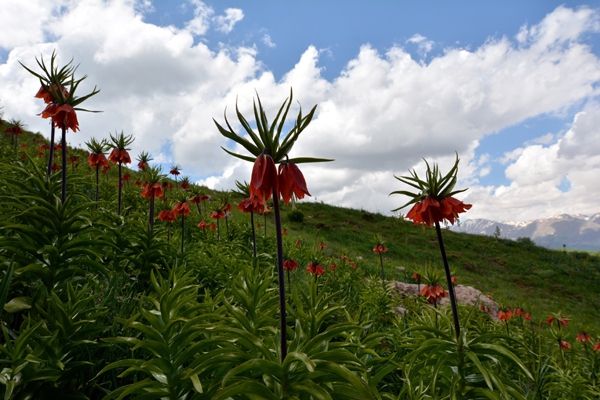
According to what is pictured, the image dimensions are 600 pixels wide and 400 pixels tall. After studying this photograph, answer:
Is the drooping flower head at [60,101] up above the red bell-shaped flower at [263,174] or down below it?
above

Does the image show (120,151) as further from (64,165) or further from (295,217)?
(295,217)

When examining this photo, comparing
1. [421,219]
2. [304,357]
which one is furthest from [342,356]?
[421,219]

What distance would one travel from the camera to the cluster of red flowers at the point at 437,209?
237cm

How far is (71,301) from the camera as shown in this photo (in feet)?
6.34

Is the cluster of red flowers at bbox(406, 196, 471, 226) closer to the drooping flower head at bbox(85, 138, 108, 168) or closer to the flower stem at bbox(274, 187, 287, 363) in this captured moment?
the flower stem at bbox(274, 187, 287, 363)

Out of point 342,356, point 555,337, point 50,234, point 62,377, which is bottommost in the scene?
point 555,337

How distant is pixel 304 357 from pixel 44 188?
236 cm

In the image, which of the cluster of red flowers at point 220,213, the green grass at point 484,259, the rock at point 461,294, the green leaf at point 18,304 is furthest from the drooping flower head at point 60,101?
the green grass at point 484,259

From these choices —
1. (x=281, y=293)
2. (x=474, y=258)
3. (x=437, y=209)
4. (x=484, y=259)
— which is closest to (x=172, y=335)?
(x=281, y=293)

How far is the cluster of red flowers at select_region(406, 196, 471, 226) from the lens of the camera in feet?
7.76

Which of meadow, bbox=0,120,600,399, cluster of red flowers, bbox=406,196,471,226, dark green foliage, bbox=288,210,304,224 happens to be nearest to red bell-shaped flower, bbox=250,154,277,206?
meadow, bbox=0,120,600,399

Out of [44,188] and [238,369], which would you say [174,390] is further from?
[44,188]

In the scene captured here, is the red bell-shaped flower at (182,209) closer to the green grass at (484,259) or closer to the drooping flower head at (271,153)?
the drooping flower head at (271,153)

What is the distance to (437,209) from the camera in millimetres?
2373
